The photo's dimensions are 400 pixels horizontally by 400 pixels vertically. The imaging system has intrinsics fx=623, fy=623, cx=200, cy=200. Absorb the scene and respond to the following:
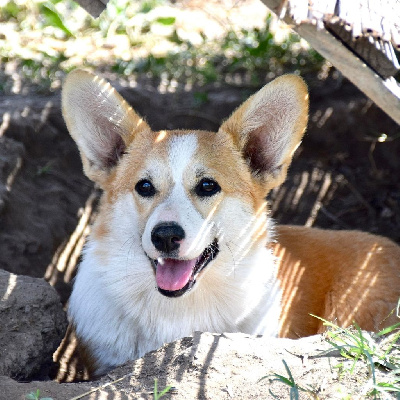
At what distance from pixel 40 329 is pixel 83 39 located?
413 centimetres

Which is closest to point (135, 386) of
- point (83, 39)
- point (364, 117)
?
point (364, 117)

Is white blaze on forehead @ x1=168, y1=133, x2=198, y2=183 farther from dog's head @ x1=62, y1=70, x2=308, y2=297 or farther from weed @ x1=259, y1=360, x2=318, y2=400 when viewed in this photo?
weed @ x1=259, y1=360, x2=318, y2=400

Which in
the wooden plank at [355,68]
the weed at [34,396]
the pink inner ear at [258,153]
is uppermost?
the wooden plank at [355,68]

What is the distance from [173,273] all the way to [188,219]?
314mm

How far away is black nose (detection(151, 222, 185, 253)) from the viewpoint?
3012 millimetres

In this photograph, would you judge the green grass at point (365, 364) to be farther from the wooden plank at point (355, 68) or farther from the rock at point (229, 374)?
the wooden plank at point (355, 68)

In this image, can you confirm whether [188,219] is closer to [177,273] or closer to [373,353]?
[177,273]

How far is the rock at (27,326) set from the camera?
3.28 m

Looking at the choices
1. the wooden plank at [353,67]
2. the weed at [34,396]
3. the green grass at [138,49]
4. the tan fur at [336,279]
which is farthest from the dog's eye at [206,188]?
the green grass at [138,49]

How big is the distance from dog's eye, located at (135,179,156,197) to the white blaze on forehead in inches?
5.6

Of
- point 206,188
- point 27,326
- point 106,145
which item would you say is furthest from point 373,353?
point 106,145

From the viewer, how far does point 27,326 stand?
11.2 feet

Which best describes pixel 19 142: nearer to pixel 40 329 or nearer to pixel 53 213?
pixel 53 213

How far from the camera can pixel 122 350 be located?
3.46 meters
